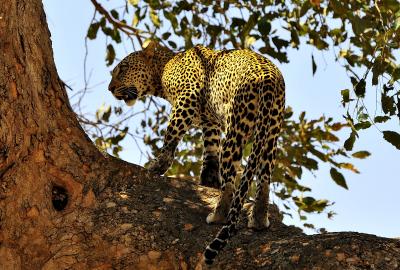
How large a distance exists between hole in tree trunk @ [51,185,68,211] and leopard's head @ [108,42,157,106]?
2831 millimetres

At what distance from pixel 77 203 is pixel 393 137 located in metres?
2.36

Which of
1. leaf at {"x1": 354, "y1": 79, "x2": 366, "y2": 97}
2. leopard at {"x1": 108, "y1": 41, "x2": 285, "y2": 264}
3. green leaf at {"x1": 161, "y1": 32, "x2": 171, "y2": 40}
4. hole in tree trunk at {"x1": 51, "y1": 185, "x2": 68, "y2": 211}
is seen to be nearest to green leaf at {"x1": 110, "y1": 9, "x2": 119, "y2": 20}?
green leaf at {"x1": 161, "y1": 32, "x2": 171, "y2": 40}

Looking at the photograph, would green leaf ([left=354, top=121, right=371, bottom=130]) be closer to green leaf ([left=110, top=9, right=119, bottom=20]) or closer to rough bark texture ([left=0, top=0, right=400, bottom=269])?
rough bark texture ([left=0, top=0, right=400, bottom=269])

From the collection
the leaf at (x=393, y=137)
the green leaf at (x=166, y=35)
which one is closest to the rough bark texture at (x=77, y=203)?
the leaf at (x=393, y=137)

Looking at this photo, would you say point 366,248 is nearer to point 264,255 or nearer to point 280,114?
point 264,255

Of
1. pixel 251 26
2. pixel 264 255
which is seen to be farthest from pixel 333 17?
pixel 264 255

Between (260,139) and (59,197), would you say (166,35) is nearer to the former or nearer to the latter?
(260,139)

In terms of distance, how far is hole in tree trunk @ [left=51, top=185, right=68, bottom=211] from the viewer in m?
6.04

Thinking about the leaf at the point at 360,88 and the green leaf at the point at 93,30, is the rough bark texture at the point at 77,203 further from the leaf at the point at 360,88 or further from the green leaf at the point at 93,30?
the green leaf at the point at 93,30

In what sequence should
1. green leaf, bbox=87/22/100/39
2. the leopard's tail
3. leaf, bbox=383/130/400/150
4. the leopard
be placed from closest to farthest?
leaf, bbox=383/130/400/150
the leopard's tail
the leopard
green leaf, bbox=87/22/100/39

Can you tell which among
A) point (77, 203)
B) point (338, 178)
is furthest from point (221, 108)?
point (77, 203)

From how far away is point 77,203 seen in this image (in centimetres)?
601

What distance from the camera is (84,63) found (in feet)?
29.9

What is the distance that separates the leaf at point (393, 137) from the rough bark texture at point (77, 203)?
2.72 feet
